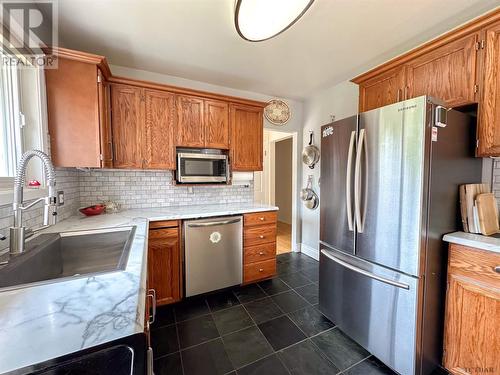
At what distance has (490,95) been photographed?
1396 mm

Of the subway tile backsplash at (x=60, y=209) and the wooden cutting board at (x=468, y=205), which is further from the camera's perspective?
the wooden cutting board at (x=468, y=205)

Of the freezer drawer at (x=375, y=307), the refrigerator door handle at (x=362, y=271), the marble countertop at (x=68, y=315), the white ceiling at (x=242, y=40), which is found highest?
the white ceiling at (x=242, y=40)

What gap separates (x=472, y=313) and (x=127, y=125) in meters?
3.05

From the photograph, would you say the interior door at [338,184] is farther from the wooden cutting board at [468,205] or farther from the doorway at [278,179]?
the doorway at [278,179]

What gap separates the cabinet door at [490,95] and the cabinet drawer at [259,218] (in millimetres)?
1836

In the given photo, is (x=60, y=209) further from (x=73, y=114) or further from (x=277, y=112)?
(x=277, y=112)

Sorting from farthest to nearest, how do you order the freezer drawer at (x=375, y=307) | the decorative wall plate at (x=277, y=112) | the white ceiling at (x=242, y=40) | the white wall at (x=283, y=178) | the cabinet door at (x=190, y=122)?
the white wall at (x=283, y=178) → the decorative wall plate at (x=277, y=112) → the cabinet door at (x=190, y=122) → the white ceiling at (x=242, y=40) → the freezer drawer at (x=375, y=307)

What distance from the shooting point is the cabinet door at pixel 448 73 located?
1.48 m

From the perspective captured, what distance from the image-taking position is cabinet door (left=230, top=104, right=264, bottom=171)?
2682 mm

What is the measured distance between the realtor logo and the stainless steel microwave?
127 centimetres

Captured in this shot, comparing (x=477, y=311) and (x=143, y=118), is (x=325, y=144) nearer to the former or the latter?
(x=477, y=311)

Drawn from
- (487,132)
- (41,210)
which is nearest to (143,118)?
(41,210)

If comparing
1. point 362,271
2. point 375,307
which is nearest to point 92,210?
point 362,271

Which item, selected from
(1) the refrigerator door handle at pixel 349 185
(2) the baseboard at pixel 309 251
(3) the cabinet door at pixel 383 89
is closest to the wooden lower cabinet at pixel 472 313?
(1) the refrigerator door handle at pixel 349 185
